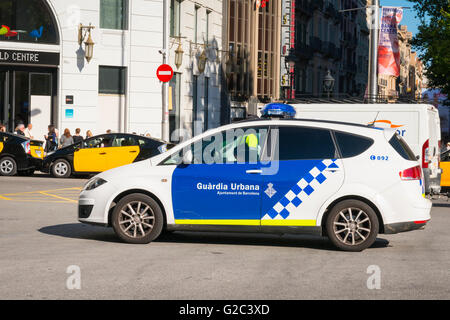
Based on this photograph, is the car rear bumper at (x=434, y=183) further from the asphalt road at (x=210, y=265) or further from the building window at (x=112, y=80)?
the building window at (x=112, y=80)

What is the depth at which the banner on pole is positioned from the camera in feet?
97.2

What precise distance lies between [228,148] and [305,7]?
4938 cm

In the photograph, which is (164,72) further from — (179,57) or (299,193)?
(299,193)

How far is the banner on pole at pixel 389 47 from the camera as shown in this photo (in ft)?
97.2

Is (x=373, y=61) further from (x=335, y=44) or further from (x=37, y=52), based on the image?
(x=335, y=44)

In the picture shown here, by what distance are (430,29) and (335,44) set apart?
2946 centimetres

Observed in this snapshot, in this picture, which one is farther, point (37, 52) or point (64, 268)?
point (37, 52)

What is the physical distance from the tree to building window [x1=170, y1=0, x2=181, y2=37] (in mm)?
12856

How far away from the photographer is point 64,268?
28.2 ft

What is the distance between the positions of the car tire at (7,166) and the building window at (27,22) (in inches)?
338

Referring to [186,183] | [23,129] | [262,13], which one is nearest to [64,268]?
[186,183]

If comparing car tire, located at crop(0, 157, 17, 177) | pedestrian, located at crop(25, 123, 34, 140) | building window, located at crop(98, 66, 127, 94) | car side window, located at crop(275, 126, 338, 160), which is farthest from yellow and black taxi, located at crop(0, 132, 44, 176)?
car side window, located at crop(275, 126, 338, 160)

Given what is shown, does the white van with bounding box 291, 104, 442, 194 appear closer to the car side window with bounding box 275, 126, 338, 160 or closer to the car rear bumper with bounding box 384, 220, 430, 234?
the car rear bumper with bounding box 384, 220, 430, 234

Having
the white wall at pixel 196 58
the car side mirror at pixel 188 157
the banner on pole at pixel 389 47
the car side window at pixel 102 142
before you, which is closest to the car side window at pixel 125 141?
the car side window at pixel 102 142
